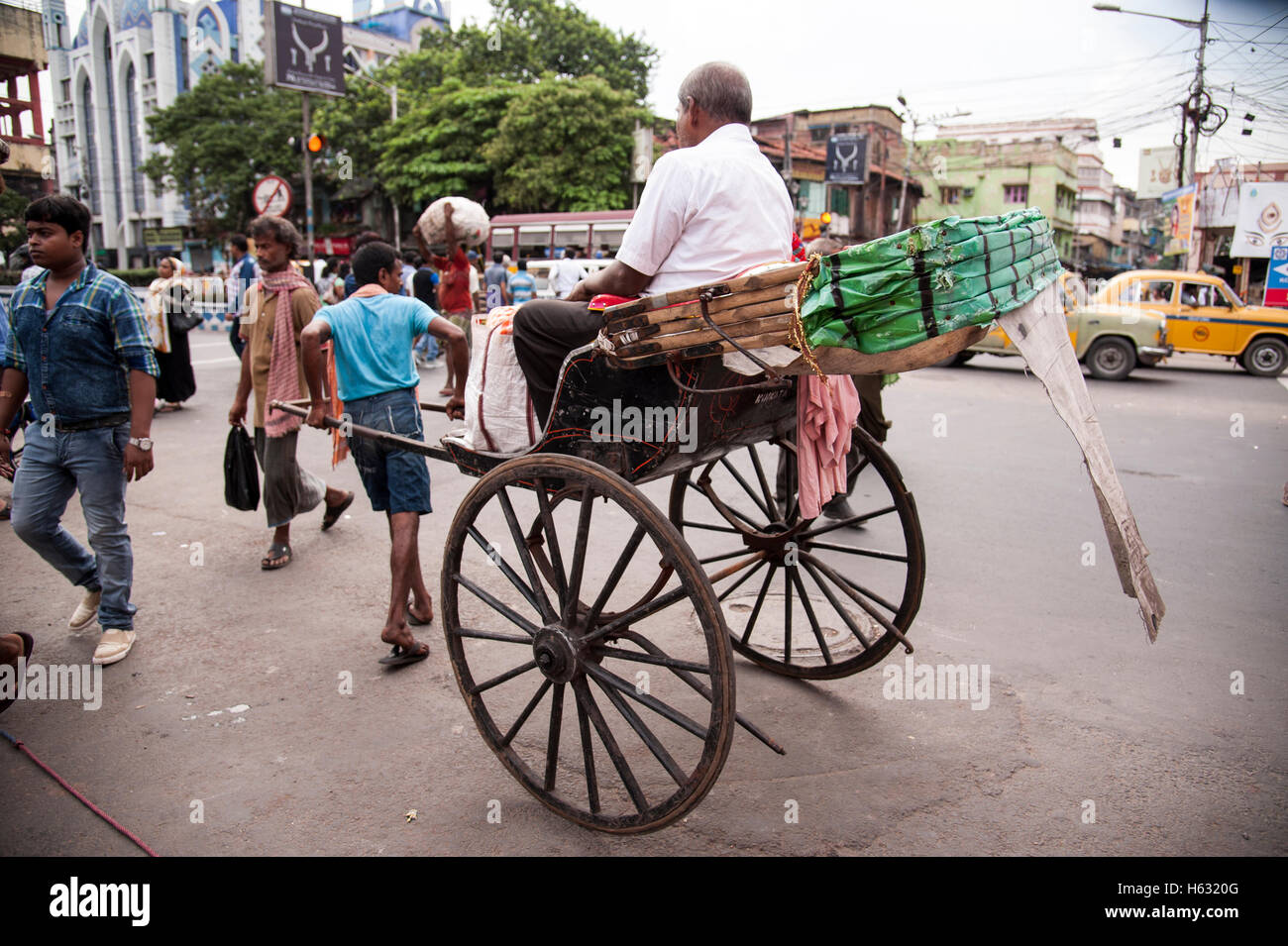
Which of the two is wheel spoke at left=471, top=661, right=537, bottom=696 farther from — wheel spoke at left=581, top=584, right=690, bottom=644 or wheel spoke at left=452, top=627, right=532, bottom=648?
wheel spoke at left=581, top=584, right=690, bottom=644

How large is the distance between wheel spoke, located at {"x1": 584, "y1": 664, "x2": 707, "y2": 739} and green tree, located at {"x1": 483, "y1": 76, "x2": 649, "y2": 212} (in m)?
27.4

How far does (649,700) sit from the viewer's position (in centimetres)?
230

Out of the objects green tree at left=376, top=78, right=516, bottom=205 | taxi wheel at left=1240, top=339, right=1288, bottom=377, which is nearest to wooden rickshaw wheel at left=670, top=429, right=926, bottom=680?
taxi wheel at left=1240, top=339, right=1288, bottom=377

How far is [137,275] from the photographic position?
33.5 metres

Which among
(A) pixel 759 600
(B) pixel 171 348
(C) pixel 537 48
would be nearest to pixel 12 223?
(B) pixel 171 348

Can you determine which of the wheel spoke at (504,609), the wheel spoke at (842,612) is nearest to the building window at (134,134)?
the wheel spoke at (504,609)

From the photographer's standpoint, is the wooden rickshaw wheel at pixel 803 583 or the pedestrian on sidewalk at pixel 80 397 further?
the pedestrian on sidewalk at pixel 80 397

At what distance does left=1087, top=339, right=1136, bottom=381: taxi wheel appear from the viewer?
1316 cm

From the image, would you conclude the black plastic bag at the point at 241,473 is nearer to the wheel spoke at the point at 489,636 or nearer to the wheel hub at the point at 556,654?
the wheel spoke at the point at 489,636

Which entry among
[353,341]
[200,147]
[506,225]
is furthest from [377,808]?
[200,147]

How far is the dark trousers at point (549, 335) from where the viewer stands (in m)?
2.70

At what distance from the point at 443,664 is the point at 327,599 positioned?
3.52 feet

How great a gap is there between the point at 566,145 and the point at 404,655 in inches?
1085
